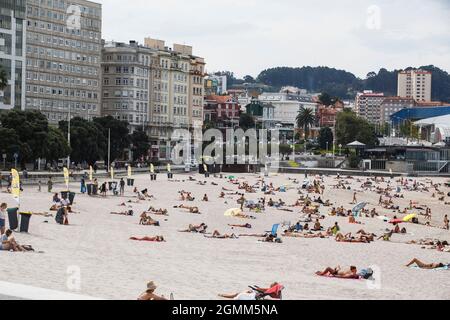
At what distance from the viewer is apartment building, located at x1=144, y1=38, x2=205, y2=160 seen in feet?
408

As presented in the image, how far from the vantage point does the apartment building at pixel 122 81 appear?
4646 inches

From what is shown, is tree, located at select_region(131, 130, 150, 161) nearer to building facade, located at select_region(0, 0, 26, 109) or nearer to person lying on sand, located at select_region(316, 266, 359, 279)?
building facade, located at select_region(0, 0, 26, 109)

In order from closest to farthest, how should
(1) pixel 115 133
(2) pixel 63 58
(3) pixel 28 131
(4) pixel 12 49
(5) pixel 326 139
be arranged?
(3) pixel 28 131 < (4) pixel 12 49 < (1) pixel 115 133 < (2) pixel 63 58 < (5) pixel 326 139

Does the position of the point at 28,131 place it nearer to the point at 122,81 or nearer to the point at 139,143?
the point at 139,143

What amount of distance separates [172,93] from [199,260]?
106 m

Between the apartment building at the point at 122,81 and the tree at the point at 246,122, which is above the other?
the apartment building at the point at 122,81

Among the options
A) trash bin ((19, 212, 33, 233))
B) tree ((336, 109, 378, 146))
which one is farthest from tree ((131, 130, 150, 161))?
trash bin ((19, 212, 33, 233))

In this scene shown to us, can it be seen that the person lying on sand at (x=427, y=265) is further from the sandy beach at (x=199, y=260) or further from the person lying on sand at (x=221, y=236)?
the person lying on sand at (x=221, y=236)

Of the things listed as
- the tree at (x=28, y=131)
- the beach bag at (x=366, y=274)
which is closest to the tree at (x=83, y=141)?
the tree at (x=28, y=131)

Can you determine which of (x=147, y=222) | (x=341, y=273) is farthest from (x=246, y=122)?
(x=341, y=273)

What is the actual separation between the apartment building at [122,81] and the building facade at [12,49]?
111 feet

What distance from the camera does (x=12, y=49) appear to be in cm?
8262

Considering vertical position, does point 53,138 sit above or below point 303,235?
above
